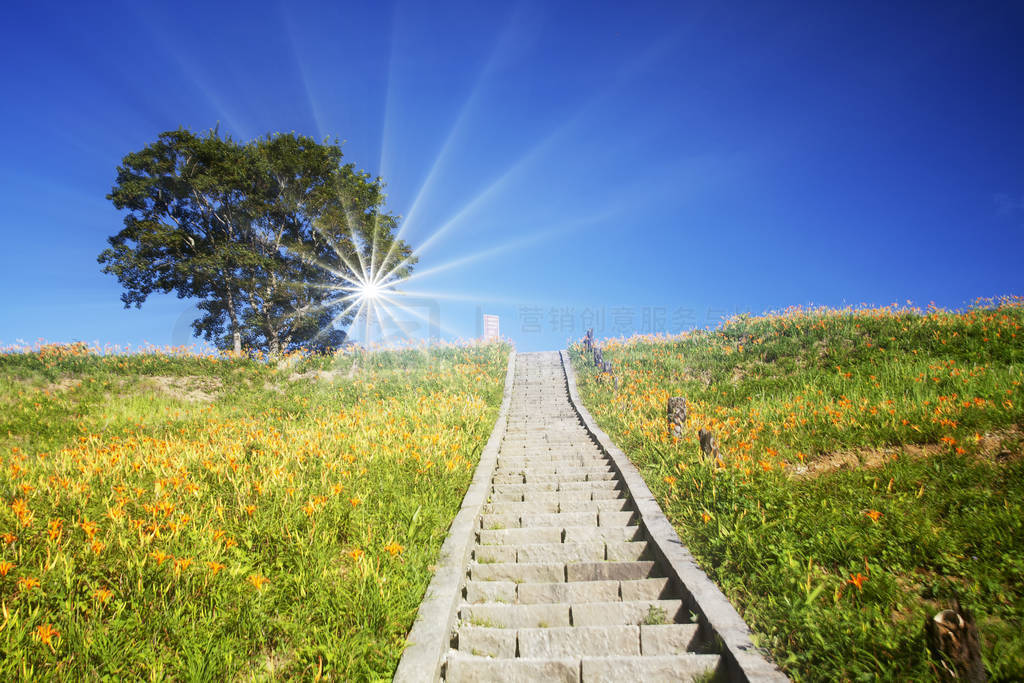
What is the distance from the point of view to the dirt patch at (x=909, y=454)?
632 cm

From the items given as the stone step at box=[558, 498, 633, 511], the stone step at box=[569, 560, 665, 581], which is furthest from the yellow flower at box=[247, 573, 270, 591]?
the stone step at box=[558, 498, 633, 511]

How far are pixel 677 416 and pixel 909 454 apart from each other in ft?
10.8

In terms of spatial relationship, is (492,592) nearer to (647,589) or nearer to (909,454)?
(647,589)

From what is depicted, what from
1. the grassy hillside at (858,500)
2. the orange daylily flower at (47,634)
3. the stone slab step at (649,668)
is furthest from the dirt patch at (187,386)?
the stone slab step at (649,668)

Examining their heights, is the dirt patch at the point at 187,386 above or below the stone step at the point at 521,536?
above

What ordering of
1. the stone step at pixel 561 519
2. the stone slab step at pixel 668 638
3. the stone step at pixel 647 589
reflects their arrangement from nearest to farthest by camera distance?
the stone slab step at pixel 668 638 → the stone step at pixel 647 589 → the stone step at pixel 561 519

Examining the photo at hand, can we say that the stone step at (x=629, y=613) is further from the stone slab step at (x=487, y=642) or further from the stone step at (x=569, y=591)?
the stone slab step at (x=487, y=642)

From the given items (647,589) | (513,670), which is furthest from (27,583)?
(647,589)

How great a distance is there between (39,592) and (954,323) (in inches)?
814

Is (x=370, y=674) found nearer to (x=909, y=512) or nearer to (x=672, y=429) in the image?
(x=909, y=512)

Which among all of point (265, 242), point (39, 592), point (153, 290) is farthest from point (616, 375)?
point (153, 290)

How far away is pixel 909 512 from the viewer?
5.25 meters

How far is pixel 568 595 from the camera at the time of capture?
504 centimetres

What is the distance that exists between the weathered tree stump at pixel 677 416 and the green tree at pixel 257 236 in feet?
73.6
